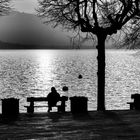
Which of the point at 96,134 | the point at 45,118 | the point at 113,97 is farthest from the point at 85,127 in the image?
the point at 113,97

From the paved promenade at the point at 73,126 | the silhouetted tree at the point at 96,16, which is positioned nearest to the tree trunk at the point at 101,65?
the silhouetted tree at the point at 96,16

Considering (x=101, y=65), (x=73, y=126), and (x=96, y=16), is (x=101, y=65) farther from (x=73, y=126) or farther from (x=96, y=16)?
(x=73, y=126)

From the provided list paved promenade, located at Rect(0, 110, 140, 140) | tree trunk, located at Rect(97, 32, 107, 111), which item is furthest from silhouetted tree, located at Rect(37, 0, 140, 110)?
paved promenade, located at Rect(0, 110, 140, 140)

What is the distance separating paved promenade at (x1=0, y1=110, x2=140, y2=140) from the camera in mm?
12078

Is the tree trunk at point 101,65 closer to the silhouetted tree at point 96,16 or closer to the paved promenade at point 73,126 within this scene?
the silhouetted tree at point 96,16

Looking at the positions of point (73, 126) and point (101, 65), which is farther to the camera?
point (101, 65)

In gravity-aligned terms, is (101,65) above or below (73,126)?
above

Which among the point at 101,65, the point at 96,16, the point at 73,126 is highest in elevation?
the point at 96,16

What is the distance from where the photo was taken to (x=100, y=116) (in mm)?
16484

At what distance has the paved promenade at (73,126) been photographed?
476 inches

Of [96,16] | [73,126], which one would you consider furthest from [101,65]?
[73,126]

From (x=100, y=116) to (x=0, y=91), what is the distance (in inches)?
2718

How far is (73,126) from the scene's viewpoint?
45.5ft

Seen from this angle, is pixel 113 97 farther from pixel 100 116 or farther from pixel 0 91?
pixel 100 116
